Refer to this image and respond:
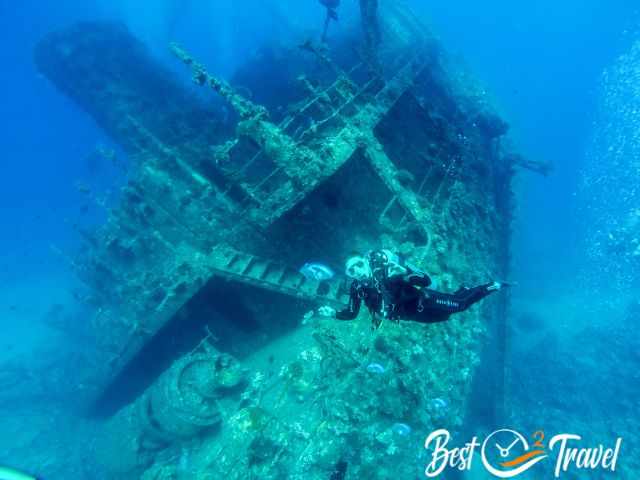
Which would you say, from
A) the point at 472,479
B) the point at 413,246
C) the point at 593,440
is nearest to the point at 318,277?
the point at 413,246

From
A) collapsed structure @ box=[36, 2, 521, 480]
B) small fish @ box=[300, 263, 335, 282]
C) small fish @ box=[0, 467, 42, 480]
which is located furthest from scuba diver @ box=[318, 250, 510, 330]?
small fish @ box=[0, 467, 42, 480]

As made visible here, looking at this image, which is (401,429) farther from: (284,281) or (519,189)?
(519,189)

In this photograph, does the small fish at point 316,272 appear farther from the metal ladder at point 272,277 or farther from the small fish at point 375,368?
the small fish at point 375,368

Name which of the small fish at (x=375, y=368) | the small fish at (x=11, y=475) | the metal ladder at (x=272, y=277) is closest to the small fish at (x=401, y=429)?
the small fish at (x=375, y=368)

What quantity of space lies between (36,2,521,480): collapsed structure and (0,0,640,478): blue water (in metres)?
3.35

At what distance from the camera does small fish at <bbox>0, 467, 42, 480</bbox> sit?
7.76 ft

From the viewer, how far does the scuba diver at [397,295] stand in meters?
4.38

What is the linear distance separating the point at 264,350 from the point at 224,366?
1.04 m

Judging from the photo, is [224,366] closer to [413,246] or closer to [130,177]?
[413,246]

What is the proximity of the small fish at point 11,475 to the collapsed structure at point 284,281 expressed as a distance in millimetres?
3342

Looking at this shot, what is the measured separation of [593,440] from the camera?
1273cm

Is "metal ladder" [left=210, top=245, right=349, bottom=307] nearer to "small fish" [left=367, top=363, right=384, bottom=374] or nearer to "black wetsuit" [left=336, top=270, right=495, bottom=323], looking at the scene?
"small fish" [left=367, top=363, right=384, bottom=374]

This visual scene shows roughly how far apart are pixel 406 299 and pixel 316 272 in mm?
3571

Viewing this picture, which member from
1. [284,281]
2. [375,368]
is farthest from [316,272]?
[375,368]
